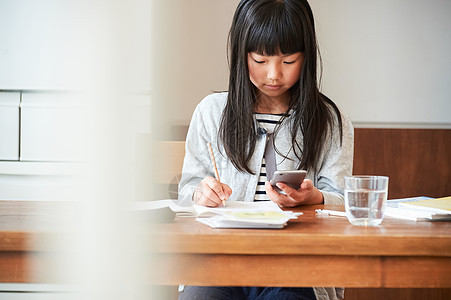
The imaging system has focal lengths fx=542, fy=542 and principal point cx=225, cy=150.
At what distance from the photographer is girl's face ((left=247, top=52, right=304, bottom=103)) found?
4.26 ft

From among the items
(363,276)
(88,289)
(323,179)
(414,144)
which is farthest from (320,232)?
(414,144)

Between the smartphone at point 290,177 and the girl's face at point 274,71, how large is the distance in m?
0.31

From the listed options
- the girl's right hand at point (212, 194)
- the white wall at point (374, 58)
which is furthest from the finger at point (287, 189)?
the white wall at point (374, 58)

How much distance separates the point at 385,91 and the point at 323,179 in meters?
1.06

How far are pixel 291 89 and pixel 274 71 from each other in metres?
0.18

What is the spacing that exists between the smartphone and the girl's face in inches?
12.0

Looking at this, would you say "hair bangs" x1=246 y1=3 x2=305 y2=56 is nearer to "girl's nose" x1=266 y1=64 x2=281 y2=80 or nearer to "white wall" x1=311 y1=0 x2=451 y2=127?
"girl's nose" x1=266 y1=64 x2=281 y2=80

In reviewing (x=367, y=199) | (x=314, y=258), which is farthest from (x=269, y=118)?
(x=314, y=258)

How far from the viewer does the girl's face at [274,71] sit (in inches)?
51.1

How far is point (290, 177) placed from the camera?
3.51ft

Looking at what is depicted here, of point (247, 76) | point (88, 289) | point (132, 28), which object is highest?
point (247, 76)

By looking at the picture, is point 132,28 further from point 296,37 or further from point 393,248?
point 296,37

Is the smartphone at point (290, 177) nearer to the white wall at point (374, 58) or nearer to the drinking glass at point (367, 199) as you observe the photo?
the drinking glass at point (367, 199)

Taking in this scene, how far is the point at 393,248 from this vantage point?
72 cm
